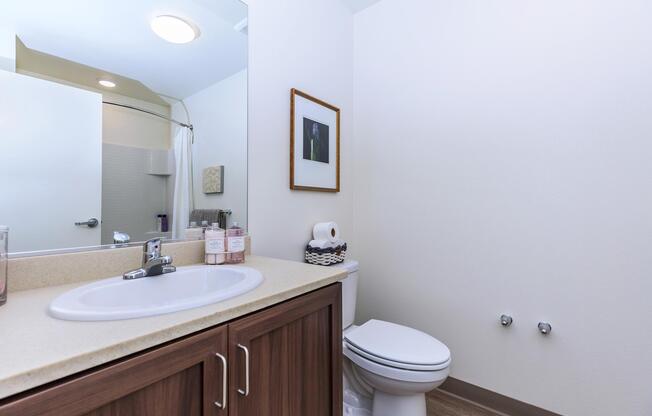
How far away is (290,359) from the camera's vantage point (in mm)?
842

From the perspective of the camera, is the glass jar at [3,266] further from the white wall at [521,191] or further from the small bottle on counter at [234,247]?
the white wall at [521,191]

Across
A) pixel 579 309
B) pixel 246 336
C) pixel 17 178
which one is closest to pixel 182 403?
pixel 246 336

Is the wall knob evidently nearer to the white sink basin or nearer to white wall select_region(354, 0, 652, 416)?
white wall select_region(354, 0, 652, 416)

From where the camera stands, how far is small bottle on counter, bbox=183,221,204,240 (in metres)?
1.22

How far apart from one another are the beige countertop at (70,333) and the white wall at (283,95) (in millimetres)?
724

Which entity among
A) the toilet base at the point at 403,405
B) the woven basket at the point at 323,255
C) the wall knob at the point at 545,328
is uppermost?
the woven basket at the point at 323,255

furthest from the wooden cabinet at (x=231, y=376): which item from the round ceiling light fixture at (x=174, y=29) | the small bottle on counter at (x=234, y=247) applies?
the round ceiling light fixture at (x=174, y=29)

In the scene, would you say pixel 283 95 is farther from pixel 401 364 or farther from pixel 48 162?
pixel 401 364

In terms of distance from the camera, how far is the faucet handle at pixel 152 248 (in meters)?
0.99

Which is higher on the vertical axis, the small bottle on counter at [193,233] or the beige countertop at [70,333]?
the small bottle on counter at [193,233]

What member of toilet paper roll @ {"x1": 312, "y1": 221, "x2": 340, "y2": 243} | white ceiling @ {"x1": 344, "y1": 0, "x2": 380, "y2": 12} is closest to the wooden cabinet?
toilet paper roll @ {"x1": 312, "y1": 221, "x2": 340, "y2": 243}

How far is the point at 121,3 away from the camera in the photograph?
1.05 meters

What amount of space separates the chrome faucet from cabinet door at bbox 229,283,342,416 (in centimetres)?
43

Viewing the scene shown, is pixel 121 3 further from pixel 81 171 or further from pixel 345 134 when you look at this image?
pixel 345 134
